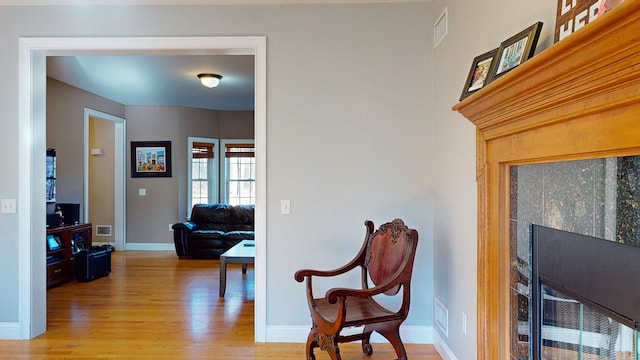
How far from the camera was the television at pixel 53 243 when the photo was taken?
4.34 m

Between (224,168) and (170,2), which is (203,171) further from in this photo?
(170,2)

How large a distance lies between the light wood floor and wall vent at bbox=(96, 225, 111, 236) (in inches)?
85.4

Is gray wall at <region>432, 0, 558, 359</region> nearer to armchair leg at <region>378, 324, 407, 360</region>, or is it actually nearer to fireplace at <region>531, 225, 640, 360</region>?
armchair leg at <region>378, 324, 407, 360</region>

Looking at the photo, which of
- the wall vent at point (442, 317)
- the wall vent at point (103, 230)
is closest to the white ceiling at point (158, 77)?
the wall vent at point (103, 230)

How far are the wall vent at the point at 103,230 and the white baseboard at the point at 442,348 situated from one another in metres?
6.04

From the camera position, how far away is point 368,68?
2.90 meters

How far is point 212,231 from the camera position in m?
6.04

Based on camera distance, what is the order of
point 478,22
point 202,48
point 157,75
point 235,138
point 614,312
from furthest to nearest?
point 235,138
point 157,75
point 202,48
point 478,22
point 614,312

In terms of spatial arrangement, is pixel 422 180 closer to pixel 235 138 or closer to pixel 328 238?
pixel 328 238

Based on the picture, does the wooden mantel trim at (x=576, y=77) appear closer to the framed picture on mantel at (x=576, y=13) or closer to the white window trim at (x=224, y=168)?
the framed picture on mantel at (x=576, y=13)

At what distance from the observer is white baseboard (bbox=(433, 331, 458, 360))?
8.18 feet

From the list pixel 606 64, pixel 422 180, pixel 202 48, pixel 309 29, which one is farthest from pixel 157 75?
pixel 606 64

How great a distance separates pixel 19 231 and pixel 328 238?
7.82ft

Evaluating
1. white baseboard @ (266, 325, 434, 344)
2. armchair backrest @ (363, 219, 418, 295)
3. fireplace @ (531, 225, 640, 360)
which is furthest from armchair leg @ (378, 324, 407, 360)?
fireplace @ (531, 225, 640, 360)
